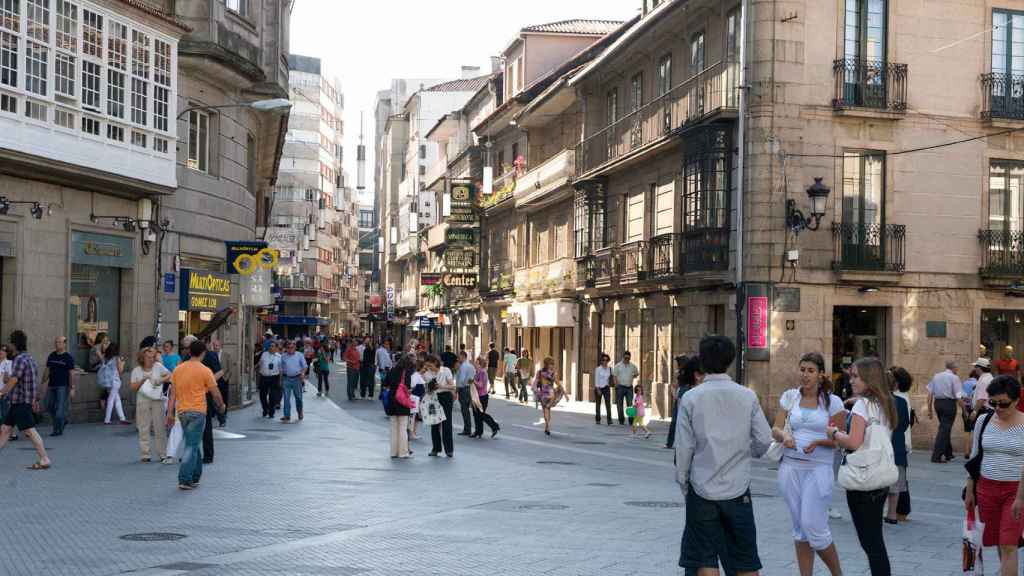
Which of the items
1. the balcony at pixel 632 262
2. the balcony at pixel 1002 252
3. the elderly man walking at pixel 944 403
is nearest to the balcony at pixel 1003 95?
the balcony at pixel 1002 252

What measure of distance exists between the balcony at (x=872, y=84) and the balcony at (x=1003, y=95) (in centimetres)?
203

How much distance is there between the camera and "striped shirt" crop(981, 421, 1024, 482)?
872cm

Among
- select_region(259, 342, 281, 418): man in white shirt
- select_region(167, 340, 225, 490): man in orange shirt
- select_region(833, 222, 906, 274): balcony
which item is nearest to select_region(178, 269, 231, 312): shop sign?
select_region(259, 342, 281, 418): man in white shirt

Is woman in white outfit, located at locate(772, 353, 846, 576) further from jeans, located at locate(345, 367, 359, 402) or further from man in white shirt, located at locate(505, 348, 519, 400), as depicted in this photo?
man in white shirt, located at locate(505, 348, 519, 400)

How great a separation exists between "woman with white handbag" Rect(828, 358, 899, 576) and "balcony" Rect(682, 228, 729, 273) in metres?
19.6

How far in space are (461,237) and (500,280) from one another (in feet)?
18.4

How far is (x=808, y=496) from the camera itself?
8.87 metres

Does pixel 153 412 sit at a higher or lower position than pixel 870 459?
lower

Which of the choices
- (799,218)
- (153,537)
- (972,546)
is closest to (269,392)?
(799,218)

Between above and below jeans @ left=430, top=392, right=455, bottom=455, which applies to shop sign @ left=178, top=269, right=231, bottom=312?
above

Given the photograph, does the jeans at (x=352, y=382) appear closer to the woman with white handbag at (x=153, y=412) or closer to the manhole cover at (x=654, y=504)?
the woman with white handbag at (x=153, y=412)

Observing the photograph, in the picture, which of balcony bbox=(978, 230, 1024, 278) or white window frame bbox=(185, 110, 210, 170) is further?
white window frame bbox=(185, 110, 210, 170)

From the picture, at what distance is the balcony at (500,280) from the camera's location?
171 ft

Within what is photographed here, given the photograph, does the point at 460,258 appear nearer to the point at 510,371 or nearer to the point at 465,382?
the point at 510,371
